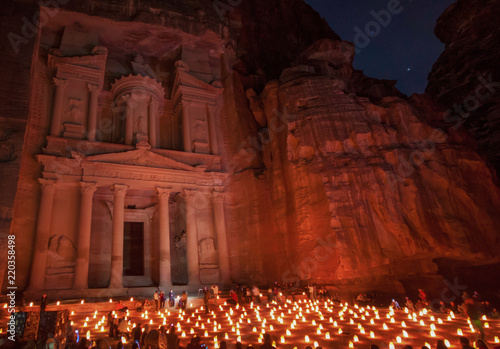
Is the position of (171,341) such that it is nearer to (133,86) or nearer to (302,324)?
(302,324)

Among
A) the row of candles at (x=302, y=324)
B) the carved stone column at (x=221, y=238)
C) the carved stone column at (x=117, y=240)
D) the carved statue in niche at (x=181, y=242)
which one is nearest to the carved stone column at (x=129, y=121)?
the carved stone column at (x=117, y=240)

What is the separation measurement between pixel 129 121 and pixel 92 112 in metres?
2.49

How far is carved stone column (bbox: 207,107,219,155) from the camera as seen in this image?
25094 mm

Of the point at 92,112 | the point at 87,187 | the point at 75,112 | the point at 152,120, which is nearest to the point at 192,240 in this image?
the point at 87,187

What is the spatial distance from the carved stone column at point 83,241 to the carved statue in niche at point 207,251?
6969 millimetres

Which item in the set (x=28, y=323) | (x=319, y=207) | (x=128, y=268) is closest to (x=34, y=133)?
(x=128, y=268)

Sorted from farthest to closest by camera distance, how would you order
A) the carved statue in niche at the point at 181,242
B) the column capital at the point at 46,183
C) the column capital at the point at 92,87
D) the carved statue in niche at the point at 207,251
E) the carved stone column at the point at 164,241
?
the carved statue in niche at the point at 181,242
the column capital at the point at 92,87
the carved statue in niche at the point at 207,251
the carved stone column at the point at 164,241
the column capital at the point at 46,183

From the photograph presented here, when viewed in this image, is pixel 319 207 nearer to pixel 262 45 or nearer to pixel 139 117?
pixel 139 117

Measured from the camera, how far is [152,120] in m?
24.2

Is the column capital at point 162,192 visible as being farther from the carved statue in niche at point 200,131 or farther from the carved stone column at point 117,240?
the carved statue in niche at point 200,131

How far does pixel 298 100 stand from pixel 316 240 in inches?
375

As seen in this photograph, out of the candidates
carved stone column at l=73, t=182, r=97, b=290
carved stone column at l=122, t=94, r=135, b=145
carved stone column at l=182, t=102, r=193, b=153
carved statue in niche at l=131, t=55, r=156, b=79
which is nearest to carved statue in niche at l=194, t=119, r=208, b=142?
carved stone column at l=182, t=102, r=193, b=153

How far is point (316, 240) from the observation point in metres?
17.6

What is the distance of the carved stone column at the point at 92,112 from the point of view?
21531mm
